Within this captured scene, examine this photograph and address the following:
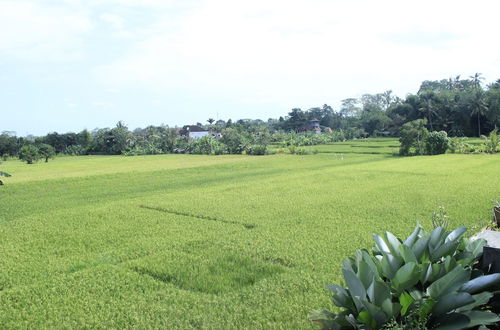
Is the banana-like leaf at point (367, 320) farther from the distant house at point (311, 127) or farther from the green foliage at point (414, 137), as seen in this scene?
the distant house at point (311, 127)

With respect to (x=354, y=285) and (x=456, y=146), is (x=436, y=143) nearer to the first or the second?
(x=456, y=146)

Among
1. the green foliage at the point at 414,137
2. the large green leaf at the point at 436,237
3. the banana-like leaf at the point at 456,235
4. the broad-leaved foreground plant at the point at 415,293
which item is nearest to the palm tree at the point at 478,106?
the green foliage at the point at 414,137

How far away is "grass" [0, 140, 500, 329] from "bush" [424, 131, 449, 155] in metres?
16.7

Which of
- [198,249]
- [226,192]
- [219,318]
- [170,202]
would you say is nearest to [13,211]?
[170,202]

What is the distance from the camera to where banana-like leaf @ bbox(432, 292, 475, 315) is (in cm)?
277

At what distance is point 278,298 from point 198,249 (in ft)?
9.56

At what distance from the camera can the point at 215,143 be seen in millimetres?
49281

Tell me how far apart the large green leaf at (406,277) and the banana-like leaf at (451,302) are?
0.22 m

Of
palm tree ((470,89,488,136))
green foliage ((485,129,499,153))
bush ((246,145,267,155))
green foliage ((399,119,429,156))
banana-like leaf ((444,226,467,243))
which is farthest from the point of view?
palm tree ((470,89,488,136))

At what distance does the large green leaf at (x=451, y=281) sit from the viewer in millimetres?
2904

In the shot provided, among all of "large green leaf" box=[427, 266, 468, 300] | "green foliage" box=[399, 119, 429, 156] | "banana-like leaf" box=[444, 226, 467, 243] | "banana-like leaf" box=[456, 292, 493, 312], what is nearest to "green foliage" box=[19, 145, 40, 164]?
"green foliage" box=[399, 119, 429, 156]

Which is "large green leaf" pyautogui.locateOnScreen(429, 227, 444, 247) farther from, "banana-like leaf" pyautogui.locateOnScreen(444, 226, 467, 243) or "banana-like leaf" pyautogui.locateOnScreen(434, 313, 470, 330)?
"banana-like leaf" pyautogui.locateOnScreen(434, 313, 470, 330)

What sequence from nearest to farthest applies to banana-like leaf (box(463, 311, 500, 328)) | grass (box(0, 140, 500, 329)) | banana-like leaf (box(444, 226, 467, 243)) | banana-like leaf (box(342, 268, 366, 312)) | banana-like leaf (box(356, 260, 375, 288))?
banana-like leaf (box(463, 311, 500, 328)), banana-like leaf (box(342, 268, 366, 312)), banana-like leaf (box(356, 260, 375, 288)), banana-like leaf (box(444, 226, 467, 243)), grass (box(0, 140, 500, 329))

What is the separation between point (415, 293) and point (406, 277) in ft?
0.61
